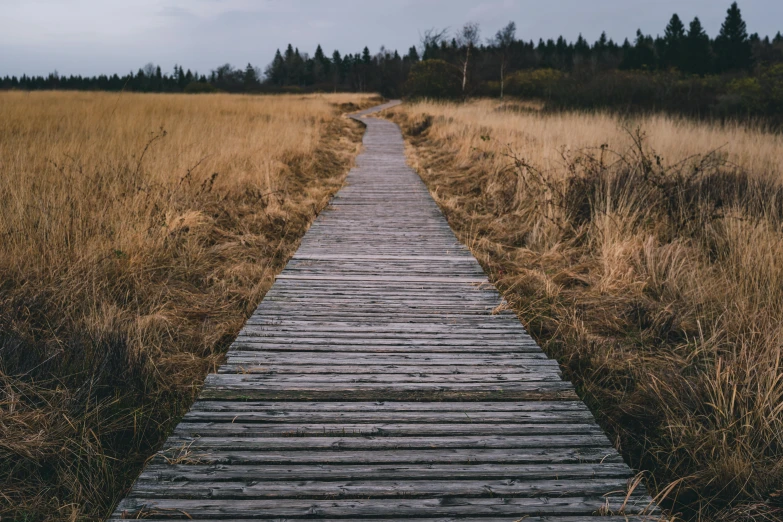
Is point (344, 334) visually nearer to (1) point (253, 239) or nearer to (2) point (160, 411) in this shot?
(2) point (160, 411)

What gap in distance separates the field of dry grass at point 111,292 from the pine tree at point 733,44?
54028 millimetres

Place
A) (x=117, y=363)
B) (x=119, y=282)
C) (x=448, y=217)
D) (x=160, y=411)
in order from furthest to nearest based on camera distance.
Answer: (x=448, y=217)
(x=119, y=282)
(x=117, y=363)
(x=160, y=411)

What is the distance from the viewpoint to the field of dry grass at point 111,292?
205 centimetres

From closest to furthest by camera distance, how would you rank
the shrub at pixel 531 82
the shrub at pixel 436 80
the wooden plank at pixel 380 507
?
1. the wooden plank at pixel 380 507
2. the shrub at pixel 531 82
3. the shrub at pixel 436 80

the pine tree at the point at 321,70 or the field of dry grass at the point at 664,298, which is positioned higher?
the pine tree at the point at 321,70

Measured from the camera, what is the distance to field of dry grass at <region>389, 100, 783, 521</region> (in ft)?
6.92

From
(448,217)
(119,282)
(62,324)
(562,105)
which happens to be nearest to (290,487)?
(62,324)

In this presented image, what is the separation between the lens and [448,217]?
671cm

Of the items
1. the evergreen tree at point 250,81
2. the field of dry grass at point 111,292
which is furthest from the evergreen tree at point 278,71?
the field of dry grass at point 111,292

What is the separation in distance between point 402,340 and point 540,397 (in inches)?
36.8

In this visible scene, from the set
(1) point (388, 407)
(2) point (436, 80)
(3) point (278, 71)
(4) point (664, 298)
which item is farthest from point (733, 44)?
(3) point (278, 71)

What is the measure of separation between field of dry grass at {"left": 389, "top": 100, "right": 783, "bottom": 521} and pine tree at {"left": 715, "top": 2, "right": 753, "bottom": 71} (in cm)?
5003

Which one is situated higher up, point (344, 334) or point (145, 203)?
point (145, 203)

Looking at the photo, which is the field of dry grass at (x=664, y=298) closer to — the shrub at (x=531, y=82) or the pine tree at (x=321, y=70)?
the shrub at (x=531, y=82)
